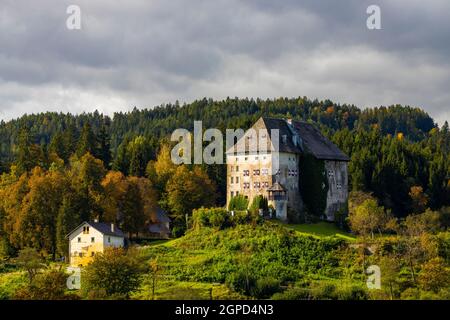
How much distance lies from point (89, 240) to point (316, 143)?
25.3m

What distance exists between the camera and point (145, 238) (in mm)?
84812

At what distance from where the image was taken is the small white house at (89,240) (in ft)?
243

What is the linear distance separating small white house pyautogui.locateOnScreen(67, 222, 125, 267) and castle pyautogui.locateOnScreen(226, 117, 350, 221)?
43.7ft

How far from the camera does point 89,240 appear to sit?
7438 centimetres

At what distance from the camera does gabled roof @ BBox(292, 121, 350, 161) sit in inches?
3361

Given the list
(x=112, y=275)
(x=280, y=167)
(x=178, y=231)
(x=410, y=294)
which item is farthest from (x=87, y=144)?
(x=410, y=294)

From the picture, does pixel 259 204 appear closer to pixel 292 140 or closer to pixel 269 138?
pixel 269 138

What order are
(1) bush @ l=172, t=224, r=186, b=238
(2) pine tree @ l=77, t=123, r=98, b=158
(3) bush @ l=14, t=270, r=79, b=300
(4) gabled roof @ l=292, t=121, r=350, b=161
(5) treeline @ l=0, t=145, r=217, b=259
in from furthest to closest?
(2) pine tree @ l=77, t=123, r=98, b=158 < (4) gabled roof @ l=292, t=121, r=350, b=161 < (1) bush @ l=172, t=224, r=186, b=238 < (5) treeline @ l=0, t=145, r=217, b=259 < (3) bush @ l=14, t=270, r=79, b=300

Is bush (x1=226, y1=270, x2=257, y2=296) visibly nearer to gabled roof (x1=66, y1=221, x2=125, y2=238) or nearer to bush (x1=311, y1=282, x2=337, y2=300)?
bush (x1=311, y1=282, x2=337, y2=300)

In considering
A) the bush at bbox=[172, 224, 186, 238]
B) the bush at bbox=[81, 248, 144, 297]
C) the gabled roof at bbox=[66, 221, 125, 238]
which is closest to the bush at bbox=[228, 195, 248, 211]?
the bush at bbox=[172, 224, 186, 238]

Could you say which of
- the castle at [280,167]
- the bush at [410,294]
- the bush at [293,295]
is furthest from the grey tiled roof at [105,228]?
the bush at [410,294]

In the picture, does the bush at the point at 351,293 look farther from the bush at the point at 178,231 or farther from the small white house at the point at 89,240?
the bush at the point at 178,231
